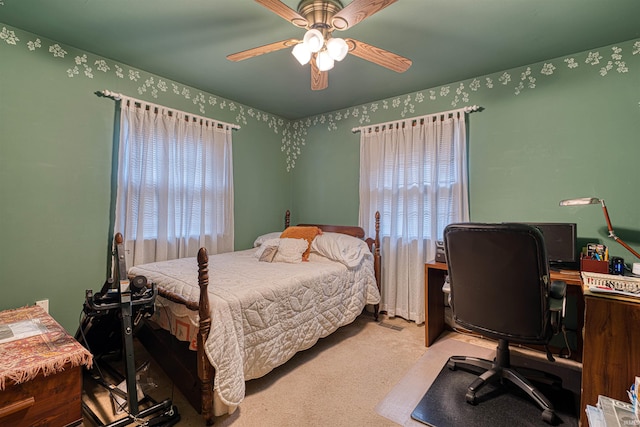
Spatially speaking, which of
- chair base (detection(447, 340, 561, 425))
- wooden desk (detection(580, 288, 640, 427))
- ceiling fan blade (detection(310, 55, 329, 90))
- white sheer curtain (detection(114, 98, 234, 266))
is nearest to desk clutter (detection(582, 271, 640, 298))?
wooden desk (detection(580, 288, 640, 427))

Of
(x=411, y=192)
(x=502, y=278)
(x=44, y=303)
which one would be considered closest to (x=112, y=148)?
(x=44, y=303)

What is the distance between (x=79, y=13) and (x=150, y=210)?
1.58 meters

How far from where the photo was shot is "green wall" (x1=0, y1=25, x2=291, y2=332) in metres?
2.19

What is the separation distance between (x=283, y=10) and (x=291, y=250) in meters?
2.05

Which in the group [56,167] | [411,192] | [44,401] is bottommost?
[44,401]

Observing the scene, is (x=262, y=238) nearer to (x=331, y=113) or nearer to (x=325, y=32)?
(x=331, y=113)

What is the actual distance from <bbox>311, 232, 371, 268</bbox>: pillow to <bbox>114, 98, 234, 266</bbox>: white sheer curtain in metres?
1.12

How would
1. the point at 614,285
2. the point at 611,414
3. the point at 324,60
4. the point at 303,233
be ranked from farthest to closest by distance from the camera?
the point at 303,233 < the point at 324,60 < the point at 614,285 < the point at 611,414

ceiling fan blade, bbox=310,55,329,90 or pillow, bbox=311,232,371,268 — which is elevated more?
ceiling fan blade, bbox=310,55,329,90

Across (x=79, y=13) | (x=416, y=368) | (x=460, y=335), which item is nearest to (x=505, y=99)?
(x=460, y=335)

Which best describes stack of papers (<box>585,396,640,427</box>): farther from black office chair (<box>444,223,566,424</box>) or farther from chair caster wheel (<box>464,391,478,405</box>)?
chair caster wheel (<box>464,391,478,405</box>)

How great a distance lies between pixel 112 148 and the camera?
8.70 ft

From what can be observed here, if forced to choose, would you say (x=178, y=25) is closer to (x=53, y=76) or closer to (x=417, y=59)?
(x=53, y=76)

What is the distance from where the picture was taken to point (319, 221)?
4.07 meters
